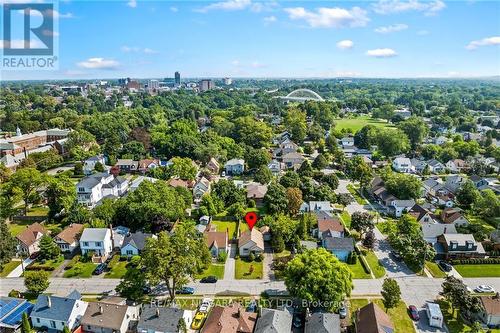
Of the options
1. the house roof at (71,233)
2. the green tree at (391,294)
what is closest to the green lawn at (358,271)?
the green tree at (391,294)

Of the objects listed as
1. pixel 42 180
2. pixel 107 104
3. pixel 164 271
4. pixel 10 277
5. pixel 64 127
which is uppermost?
pixel 107 104

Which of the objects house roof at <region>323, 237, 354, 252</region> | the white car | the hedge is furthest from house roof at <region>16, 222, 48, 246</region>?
the white car

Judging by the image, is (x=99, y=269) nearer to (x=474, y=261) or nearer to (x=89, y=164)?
(x=89, y=164)

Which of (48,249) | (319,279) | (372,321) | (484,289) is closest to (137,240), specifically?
(48,249)

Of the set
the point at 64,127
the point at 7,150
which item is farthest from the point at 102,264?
the point at 64,127

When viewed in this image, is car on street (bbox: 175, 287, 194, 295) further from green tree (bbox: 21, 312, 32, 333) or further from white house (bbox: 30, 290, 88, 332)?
green tree (bbox: 21, 312, 32, 333)

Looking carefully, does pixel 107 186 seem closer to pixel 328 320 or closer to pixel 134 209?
pixel 134 209
